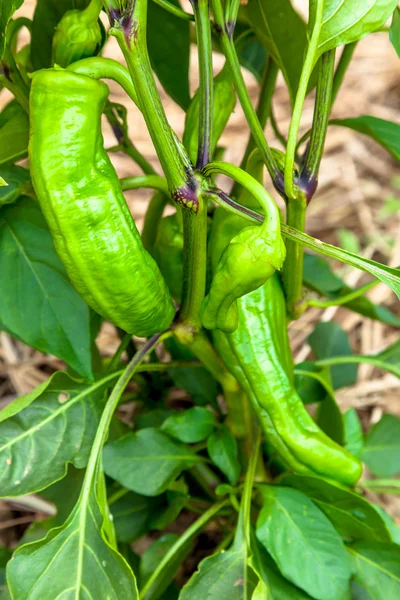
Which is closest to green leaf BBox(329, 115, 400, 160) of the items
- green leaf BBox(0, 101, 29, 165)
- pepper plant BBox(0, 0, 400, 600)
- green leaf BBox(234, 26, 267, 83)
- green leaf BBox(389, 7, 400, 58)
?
pepper plant BBox(0, 0, 400, 600)

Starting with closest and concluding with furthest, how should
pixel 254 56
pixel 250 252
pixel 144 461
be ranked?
pixel 250 252 < pixel 144 461 < pixel 254 56

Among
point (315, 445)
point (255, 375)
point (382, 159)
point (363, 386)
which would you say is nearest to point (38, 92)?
point (255, 375)

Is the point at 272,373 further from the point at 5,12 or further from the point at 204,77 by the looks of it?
the point at 5,12

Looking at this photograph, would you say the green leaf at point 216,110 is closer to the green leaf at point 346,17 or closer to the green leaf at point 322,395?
the green leaf at point 346,17

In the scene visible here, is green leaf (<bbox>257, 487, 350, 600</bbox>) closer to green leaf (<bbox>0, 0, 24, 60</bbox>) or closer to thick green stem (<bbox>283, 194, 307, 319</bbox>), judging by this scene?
thick green stem (<bbox>283, 194, 307, 319</bbox>)

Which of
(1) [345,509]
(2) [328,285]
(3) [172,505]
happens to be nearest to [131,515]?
(3) [172,505]

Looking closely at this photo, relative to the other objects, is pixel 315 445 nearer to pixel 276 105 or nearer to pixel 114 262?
pixel 114 262

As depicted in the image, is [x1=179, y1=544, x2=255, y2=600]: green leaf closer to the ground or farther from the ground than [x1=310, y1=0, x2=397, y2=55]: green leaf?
closer to the ground

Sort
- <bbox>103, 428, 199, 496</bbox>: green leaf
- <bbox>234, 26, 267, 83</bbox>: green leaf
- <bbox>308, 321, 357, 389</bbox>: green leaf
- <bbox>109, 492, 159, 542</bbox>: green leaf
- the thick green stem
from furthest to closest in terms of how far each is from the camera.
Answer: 1. <bbox>308, 321, 357, 389</bbox>: green leaf
2. <bbox>234, 26, 267, 83</bbox>: green leaf
3. <bbox>109, 492, 159, 542</bbox>: green leaf
4. <bbox>103, 428, 199, 496</bbox>: green leaf
5. the thick green stem
